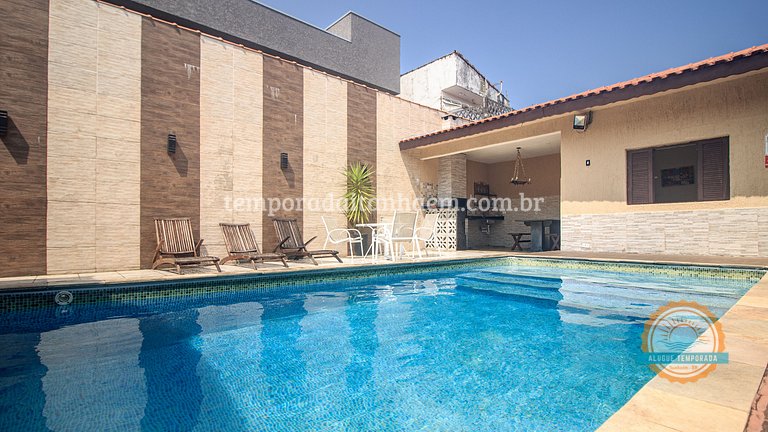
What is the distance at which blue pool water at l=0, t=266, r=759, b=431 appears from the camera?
6.18 feet

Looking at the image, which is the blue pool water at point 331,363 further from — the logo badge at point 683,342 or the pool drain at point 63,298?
the pool drain at point 63,298

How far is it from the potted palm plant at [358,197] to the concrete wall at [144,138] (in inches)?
11.2

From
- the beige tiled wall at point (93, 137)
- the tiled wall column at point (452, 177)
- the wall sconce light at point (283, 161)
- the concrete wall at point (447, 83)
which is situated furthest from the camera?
the concrete wall at point (447, 83)

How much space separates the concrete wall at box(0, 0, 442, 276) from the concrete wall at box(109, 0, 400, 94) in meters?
5.89

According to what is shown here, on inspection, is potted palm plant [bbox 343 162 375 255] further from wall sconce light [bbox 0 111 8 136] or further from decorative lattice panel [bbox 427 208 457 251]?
wall sconce light [bbox 0 111 8 136]

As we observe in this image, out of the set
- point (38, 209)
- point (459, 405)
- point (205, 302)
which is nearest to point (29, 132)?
point (38, 209)

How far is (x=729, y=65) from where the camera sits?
5703 mm

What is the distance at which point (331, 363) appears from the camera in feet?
8.56

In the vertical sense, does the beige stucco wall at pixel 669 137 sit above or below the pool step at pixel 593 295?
above

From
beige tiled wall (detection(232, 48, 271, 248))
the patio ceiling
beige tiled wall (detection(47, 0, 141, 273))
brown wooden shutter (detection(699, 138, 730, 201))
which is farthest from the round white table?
brown wooden shutter (detection(699, 138, 730, 201))

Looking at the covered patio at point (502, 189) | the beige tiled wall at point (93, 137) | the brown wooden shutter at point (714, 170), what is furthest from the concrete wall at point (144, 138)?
the brown wooden shutter at point (714, 170)

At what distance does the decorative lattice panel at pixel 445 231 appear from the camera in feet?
36.2

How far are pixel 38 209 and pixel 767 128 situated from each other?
11.2 metres

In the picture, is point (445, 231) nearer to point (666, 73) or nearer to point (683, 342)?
point (666, 73)
